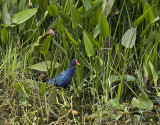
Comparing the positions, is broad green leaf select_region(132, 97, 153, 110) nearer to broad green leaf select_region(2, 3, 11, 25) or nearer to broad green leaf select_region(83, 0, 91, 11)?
broad green leaf select_region(83, 0, 91, 11)

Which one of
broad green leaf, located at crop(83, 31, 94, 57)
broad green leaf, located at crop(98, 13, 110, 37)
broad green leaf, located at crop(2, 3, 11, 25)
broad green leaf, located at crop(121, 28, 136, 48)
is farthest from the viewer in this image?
broad green leaf, located at crop(2, 3, 11, 25)

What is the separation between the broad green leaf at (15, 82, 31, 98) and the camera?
10.0ft

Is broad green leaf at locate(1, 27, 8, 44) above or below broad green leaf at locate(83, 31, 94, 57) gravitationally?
above

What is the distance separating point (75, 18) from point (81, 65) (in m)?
0.56

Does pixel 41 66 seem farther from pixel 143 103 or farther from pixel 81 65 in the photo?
pixel 143 103

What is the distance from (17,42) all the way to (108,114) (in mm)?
1289

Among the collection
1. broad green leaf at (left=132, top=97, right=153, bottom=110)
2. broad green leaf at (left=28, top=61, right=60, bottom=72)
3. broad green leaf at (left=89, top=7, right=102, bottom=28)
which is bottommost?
broad green leaf at (left=132, top=97, right=153, bottom=110)

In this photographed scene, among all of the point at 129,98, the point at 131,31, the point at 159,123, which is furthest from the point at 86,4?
the point at 159,123

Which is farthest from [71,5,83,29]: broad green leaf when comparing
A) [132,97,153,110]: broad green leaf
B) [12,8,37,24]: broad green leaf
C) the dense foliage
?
[132,97,153,110]: broad green leaf

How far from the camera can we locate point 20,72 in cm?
356

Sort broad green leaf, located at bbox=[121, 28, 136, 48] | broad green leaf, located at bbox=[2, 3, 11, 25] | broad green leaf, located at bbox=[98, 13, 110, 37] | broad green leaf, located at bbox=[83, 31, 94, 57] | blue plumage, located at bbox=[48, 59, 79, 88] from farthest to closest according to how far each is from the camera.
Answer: broad green leaf, located at bbox=[2, 3, 11, 25]
blue plumage, located at bbox=[48, 59, 79, 88]
broad green leaf, located at bbox=[121, 28, 136, 48]
broad green leaf, located at bbox=[83, 31, 94, 57]
broad green leaf, located at bbox=[98, 13, 110, 37]

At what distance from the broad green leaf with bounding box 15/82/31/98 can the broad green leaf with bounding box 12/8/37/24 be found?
740 millimetres

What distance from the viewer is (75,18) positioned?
3211mm

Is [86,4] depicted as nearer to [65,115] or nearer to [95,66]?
[95,66]
